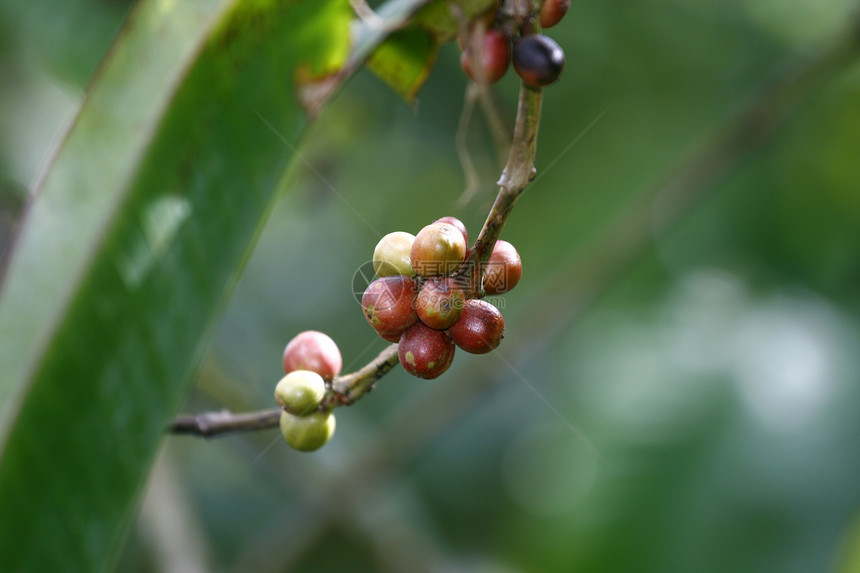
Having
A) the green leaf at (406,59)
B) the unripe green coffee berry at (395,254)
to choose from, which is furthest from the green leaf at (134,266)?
the unripe green coffee berry at (395,254)

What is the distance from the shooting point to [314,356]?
82cm

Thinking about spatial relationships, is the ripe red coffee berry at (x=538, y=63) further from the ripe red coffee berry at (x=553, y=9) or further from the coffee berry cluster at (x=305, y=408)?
the coffee berry cluster at (x=305, y=408)

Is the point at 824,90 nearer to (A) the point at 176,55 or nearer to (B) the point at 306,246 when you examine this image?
(B) the point at 306,246

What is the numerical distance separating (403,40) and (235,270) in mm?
290

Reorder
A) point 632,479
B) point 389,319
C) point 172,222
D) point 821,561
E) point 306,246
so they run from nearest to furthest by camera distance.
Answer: point 389,319, point 172,222, point 821,561, point 632,479, point 306,246

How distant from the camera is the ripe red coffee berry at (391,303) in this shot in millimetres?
696

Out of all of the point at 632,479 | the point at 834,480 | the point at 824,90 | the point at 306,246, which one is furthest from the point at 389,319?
the point at 306,246

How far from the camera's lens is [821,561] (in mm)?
2143

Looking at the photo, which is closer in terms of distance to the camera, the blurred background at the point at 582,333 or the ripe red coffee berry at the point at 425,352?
the ripe red coffee berry at the point at 425,352

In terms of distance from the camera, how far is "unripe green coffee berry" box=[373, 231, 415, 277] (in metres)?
0.71

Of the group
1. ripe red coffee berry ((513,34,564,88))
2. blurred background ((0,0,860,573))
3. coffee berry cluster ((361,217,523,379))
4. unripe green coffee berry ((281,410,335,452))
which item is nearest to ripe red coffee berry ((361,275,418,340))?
coffee berry cluster ((361,217,523,379))

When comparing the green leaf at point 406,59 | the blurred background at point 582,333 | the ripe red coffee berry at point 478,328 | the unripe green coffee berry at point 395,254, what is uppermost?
the green leaf at point 406,59

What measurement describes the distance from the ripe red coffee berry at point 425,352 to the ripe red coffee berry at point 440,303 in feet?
0.05

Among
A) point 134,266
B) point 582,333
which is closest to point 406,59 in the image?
point 134,266
